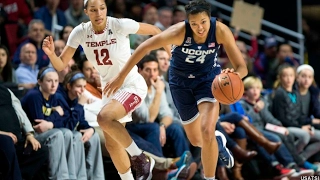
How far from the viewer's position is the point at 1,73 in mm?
8266

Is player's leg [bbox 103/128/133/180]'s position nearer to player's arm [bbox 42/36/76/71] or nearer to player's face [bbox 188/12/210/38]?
player's arm [bbox 42/36/76/71]

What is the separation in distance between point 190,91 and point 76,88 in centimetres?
170

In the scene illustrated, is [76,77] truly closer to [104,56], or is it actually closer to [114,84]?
[104,56]

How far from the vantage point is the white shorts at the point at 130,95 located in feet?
21.2

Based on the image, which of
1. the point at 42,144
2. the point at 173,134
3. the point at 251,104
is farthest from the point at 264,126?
the point at 42,144

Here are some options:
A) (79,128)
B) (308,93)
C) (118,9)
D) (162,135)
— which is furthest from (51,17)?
(308,93)

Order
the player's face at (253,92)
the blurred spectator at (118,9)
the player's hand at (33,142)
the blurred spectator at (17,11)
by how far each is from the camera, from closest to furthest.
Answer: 1. the player's hand at (33,142)
2. the player's face at (253,92)
3. the blurred spectator at (17,11)
4. the blurred spectator at (118,9)

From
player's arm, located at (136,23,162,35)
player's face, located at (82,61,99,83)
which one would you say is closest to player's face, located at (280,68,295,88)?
player's face, located at (82,61,99,83)

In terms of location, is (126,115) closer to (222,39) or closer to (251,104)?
(222,39)

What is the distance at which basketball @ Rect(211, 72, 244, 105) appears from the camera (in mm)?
6102

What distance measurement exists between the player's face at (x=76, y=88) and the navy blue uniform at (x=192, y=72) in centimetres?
140

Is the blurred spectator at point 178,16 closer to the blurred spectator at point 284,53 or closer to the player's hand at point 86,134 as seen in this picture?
the blurred spectator at point 284,53

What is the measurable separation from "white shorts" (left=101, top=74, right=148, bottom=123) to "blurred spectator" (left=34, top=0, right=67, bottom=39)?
3.85 m

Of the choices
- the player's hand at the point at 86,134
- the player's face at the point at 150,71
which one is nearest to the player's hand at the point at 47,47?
the player's hand at the point at 86,134
